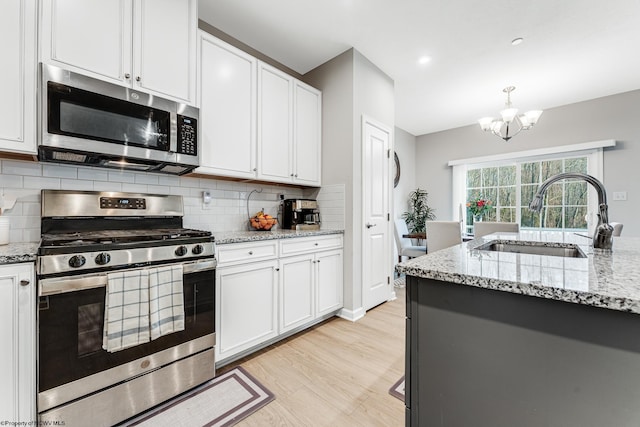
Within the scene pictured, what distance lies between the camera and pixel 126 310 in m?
1.34

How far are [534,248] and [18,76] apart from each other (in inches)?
110

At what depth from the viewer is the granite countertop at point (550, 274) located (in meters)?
0.59

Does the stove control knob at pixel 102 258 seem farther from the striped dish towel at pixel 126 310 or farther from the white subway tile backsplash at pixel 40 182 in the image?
the white subway tile backsplash at pixel 40 182

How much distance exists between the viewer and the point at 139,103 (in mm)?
1644

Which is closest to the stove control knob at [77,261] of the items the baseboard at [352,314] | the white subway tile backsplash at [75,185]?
the white subway tile backsplash at [75,185]

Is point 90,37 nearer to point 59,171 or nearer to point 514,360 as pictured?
point 59,171

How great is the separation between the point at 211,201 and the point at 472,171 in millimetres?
4783

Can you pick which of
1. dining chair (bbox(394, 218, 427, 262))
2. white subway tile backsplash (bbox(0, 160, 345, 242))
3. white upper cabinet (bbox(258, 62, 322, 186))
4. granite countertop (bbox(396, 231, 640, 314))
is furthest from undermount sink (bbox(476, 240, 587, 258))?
dining chair (bbox(394, 218, 427, 262))

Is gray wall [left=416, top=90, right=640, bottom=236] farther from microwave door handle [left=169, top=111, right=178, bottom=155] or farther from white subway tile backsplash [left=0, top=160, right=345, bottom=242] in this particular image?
microwave door handle [left=169, top=111, right=178, bottom=155]

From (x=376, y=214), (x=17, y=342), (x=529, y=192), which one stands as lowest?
(x=17, y=342)

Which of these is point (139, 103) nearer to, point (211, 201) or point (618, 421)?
point (211, 201)

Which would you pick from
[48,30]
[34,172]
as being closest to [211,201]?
[34,172]

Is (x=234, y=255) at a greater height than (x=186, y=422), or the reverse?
(x=234, y=255)

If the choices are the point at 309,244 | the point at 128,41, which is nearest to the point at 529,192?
the point at 309,244
